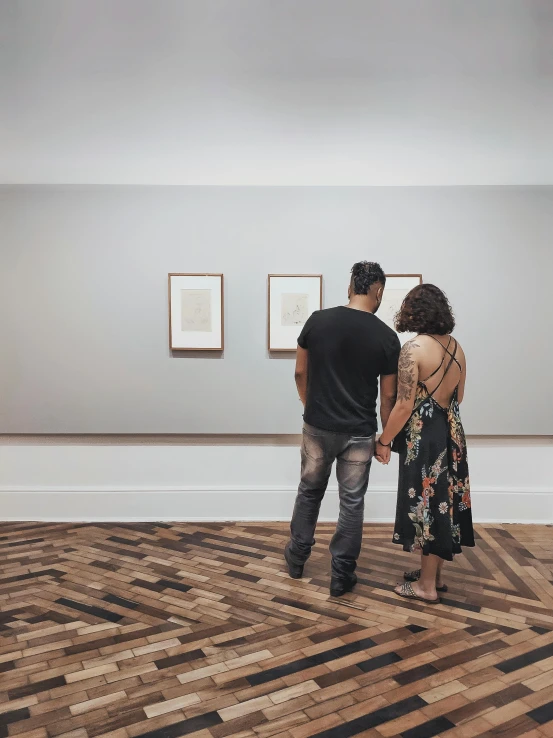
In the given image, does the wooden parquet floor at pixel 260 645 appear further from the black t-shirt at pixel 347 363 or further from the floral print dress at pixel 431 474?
the black t-shirt at pixel 347 363

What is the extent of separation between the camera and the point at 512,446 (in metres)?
4.57

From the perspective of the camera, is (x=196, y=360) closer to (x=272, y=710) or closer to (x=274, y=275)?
(x=274, y=275)

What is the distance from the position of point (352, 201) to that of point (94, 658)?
134 inches

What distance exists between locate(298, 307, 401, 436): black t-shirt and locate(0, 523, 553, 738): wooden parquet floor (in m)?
0.99

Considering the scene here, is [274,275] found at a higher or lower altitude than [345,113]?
lower

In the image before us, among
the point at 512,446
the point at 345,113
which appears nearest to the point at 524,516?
the point at 512,446

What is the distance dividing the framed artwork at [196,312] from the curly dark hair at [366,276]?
1539 mm

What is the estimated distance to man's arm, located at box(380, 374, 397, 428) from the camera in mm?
3184

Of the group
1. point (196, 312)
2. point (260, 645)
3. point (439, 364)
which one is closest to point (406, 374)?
point (439, 364)

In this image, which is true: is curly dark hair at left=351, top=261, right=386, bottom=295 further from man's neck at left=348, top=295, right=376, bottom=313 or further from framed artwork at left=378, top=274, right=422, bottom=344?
framed artwork at left=378, top=274, right=422, bottom=344

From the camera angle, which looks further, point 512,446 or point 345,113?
point 512,446

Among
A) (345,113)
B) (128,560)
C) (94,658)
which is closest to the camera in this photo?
(94,658)

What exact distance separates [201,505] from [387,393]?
204 cm

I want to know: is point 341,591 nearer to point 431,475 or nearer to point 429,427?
point 431,475
